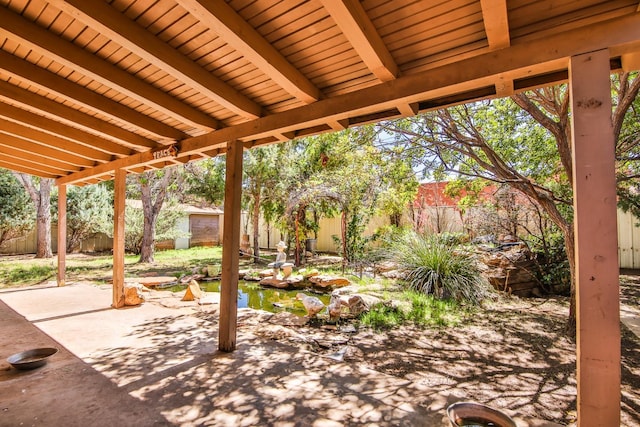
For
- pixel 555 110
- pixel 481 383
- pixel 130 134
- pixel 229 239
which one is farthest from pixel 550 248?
pixel 130 134

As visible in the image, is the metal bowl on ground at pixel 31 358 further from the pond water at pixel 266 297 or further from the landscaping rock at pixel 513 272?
the landscaping rock at pixel 513 272

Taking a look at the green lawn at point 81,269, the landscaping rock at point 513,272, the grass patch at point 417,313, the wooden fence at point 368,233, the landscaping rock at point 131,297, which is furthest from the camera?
the wooden fence at point 368,233

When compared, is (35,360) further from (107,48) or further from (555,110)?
(555,110)

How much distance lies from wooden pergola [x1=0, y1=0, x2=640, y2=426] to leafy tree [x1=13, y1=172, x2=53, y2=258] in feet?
31.2

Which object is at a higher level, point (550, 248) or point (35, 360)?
point (550, 248)

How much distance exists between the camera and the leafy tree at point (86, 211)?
11664mm

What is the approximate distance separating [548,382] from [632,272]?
296 inches

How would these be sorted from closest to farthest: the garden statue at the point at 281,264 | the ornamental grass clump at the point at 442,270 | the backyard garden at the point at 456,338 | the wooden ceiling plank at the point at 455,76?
the wooden ceiling plank at the point at 455,76
the backyard garden at the point at 456,338
the ornamental grass clump at the point at 442,270
the garden statue at the point at 281,264

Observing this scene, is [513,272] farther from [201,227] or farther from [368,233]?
[201,227]

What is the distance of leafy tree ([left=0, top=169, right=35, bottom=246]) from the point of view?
33.9 ft

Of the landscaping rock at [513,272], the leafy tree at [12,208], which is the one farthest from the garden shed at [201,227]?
the landscaping rock at [513,272]

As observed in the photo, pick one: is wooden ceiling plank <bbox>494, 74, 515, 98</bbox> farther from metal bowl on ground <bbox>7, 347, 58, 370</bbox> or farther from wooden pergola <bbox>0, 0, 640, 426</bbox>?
metal bowl on ground <bbox>7, 347, 58, 370</bbox>

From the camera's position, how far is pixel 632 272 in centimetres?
772

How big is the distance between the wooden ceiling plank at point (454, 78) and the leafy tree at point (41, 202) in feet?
36.5
